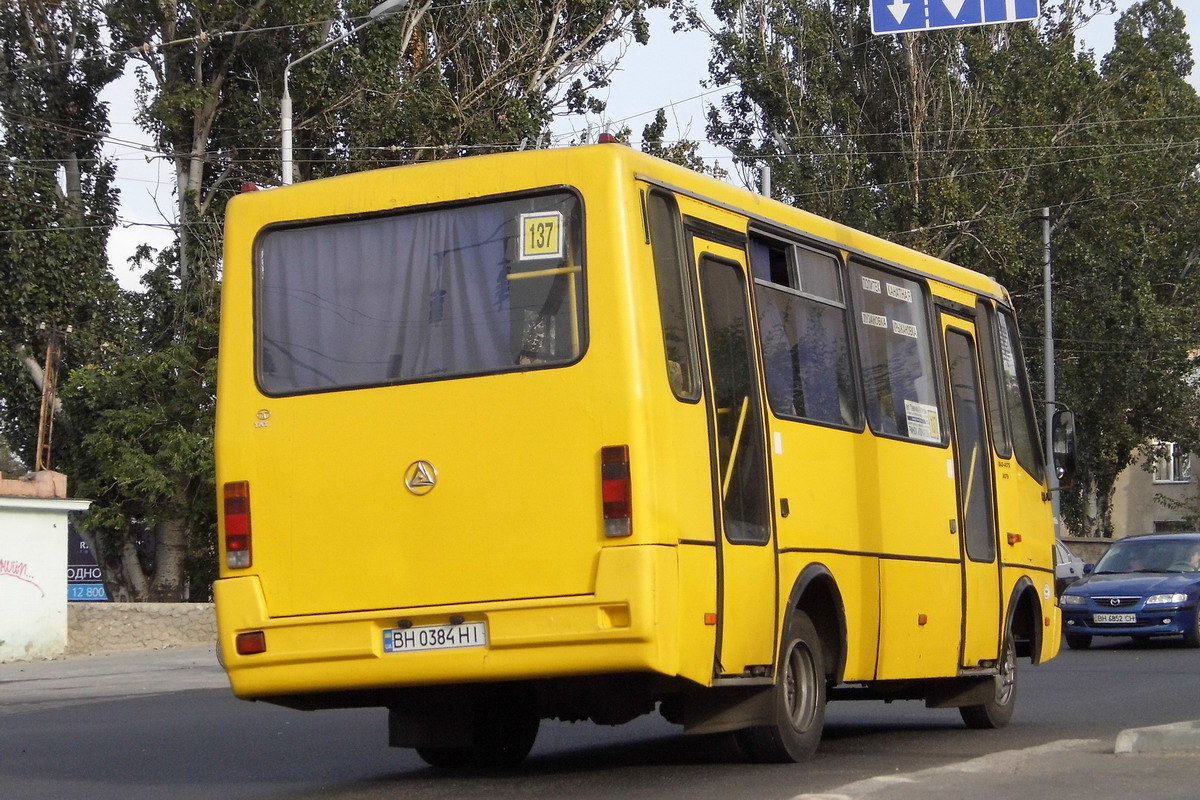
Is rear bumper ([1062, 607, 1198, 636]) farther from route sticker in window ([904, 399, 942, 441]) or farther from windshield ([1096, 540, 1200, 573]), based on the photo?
→ route sticker in window ([904, 399, 942, 441])

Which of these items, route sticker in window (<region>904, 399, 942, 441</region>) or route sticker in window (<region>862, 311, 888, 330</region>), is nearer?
route sticker in window (<region>862, 311, 888, 330</region>)

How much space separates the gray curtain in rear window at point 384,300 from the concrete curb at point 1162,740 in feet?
13.4

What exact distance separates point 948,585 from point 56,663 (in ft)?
61.4

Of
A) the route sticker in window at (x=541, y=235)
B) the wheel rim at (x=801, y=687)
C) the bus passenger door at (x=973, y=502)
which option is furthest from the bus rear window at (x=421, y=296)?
the bus passenger door at (x=973, y=502)

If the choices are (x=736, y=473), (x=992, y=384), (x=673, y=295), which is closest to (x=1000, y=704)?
(x=992, y=384)

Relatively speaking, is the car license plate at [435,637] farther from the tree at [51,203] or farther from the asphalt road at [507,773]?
the tree at [51,203]

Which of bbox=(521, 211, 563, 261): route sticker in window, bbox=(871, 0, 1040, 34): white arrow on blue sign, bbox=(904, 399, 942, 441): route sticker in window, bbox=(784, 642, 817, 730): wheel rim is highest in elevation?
bbox=(871, 0, 1040, 34): white arrow on blue sign

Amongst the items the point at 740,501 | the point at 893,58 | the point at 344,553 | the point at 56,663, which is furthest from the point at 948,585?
the point at 893,58

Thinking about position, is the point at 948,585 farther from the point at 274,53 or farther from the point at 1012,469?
the point at 274,53

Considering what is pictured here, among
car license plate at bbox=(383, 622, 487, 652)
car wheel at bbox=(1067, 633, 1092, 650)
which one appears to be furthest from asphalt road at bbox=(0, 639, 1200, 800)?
car wheel at bbox=(1067, 633, 1092, 650)

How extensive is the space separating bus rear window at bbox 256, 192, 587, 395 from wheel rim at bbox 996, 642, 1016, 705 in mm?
5654

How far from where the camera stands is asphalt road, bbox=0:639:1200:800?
9.56 meters

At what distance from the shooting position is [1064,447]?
13.9m

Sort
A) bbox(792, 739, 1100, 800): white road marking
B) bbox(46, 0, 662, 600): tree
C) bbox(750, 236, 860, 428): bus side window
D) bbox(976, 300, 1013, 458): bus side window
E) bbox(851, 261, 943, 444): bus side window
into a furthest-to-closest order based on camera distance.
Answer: bbox(46, 0, 662, 600): tree < bbox(976, 300, 1013, 458): bus side window < bbox(851, 261, 943, 444): bus side window < bbox(750, 236, 860, 428): bus side window < bbox(792, 739, 1100, 800): white road marking
